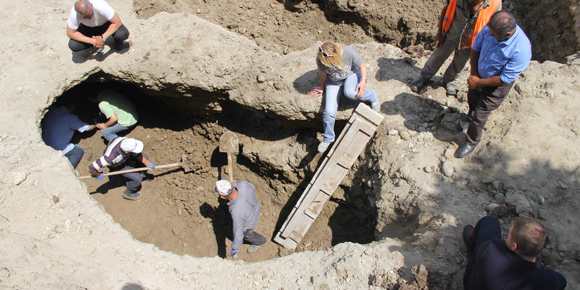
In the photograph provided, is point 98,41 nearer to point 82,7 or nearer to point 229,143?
point 82,7

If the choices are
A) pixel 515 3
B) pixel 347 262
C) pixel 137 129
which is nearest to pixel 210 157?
pixel 137 129

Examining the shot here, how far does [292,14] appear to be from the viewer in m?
5.56

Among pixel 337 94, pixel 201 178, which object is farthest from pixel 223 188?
pixel 201 178

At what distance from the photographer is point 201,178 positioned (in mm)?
5531

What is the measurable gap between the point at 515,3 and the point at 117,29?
607 cm

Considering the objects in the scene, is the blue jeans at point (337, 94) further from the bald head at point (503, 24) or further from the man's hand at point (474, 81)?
the bald head at point (503, 24)

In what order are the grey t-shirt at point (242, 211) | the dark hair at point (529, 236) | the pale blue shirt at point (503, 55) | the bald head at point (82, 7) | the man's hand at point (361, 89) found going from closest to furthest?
the dark hair at point (529, 236), the pale blue shirt at point (503, 55), the man's hand at point (361, 89), the bald head at point (82, 7), the grey t-shirt at point (242, 211)

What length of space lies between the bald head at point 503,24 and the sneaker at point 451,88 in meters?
1.39

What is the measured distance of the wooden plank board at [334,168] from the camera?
3.76m

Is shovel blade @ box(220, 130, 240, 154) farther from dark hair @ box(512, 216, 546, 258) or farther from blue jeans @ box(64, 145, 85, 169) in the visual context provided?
dark hair @ box(512, 216, 546, 258)

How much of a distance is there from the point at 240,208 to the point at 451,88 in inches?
119

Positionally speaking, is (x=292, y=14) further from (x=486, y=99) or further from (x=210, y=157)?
(x=486, y=99)

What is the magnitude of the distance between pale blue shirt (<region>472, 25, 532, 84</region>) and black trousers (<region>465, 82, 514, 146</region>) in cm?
17

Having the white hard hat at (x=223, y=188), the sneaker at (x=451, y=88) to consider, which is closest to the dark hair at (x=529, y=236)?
the sneaker at (x=451, y=88)
